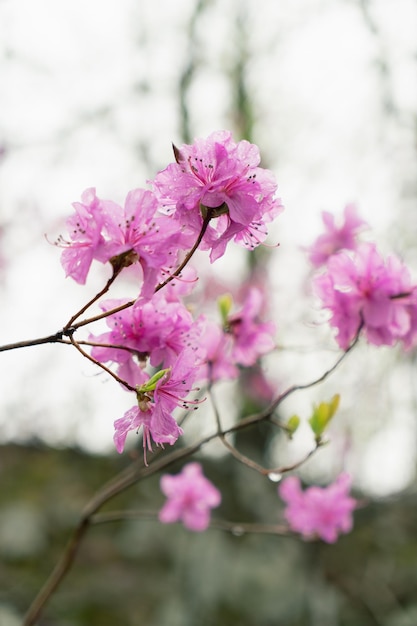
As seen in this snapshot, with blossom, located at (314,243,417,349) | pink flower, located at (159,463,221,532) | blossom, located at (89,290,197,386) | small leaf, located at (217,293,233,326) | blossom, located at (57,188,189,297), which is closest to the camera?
blossom, located at (57,188,189,297)

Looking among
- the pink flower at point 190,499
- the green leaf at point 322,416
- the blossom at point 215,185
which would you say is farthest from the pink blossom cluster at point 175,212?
the pink flower at point 190,499

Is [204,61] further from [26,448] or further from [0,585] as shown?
[0,585]

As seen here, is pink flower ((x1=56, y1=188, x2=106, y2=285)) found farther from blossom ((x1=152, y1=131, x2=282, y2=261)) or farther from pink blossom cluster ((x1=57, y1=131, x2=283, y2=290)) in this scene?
blossom ((x1=152, y1=131, x2=282, y2=261))

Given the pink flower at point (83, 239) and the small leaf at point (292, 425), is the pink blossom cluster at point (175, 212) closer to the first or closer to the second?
the pink flower at point (83, 239)

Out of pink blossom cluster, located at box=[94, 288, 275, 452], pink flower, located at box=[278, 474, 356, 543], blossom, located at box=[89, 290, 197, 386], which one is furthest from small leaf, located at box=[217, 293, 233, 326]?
pink flower, located at box=[278, 474, 356, 543]

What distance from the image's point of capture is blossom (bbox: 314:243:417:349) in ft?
4.33

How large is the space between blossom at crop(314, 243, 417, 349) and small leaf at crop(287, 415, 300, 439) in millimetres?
216

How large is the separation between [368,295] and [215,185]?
55 centimetres

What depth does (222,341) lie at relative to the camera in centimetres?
162

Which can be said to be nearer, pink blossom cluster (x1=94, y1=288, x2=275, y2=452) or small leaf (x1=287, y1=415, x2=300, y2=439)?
pink blossom cluster (x1=94, y1=288, x2=275, y2=452)

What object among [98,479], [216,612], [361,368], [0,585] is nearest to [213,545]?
[216,612]

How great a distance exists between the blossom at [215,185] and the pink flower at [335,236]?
28.6 inches

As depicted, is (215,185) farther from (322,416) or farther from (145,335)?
(322,416)

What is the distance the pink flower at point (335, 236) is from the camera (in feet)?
5.46
